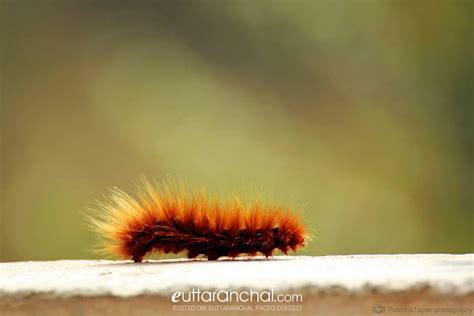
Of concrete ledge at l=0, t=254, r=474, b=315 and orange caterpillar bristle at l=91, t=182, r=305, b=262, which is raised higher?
orange caterpillar bristle at l=91, t=182, r=305, b=262

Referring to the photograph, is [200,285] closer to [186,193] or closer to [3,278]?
[3,278]

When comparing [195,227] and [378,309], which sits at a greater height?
[195,227]

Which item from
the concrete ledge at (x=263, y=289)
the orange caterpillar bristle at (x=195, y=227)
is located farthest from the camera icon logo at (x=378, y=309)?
the orange caterpillar bristle at (x=195, y=227)

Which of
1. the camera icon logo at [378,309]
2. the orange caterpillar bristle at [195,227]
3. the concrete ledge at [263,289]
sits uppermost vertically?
the orange caterpillar bristle at [195,227]

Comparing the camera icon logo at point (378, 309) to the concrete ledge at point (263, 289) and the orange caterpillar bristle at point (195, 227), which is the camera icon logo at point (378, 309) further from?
the orange caterpillar bristle at point (195, 227)

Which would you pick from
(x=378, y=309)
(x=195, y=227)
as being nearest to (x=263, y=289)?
(x=378, y=309)

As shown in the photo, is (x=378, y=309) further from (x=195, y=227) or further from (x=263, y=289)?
(x=195, y=227)

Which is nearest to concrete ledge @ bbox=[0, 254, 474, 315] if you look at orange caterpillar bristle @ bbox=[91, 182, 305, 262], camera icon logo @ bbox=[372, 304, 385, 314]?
camera icon logo @ bbox=[372, 304, 385, 314]

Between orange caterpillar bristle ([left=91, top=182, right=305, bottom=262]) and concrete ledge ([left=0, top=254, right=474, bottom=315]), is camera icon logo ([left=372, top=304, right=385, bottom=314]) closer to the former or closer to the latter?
concrete ledge ([left=0, top=254, right=474, bottom=315])

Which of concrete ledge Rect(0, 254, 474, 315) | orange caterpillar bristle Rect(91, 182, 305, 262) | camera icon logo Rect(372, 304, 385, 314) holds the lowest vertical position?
camera icon logo Rect(372, 304, 385, 314)

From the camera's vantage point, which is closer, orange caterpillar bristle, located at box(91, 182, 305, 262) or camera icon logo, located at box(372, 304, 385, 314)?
camera icon logo, located at box(372, 304, 385, 314)
